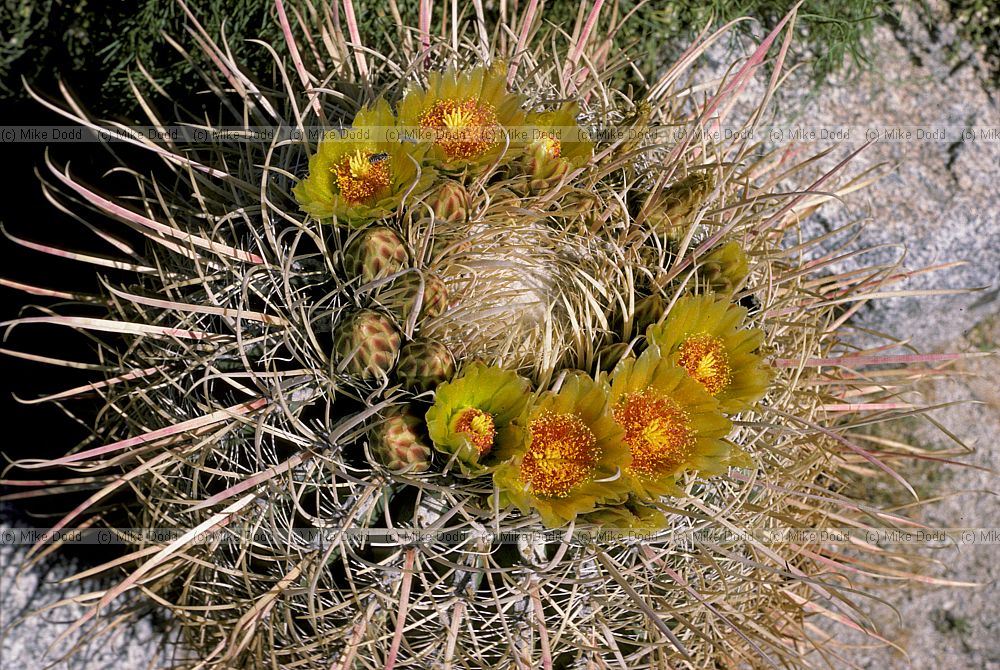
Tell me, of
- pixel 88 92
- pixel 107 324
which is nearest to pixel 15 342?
pixel 88 92

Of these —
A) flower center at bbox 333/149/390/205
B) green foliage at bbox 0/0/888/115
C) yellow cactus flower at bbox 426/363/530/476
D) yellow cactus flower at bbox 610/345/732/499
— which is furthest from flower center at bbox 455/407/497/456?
green foliage at bbox 0/0/888/115

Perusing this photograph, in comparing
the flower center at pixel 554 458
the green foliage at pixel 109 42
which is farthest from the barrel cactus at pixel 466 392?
the green foliage at pixel 109 42

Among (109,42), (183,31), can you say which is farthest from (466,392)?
(109,42)

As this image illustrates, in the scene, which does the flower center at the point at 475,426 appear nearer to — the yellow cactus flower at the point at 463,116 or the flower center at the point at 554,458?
the flower center at the point at 554,458

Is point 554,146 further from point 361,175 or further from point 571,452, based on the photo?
point 571,452

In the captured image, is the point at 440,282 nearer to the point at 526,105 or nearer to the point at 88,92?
the point at 526,105

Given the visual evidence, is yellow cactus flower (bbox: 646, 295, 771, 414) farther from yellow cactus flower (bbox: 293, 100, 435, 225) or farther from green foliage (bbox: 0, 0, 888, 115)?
green foliage (bbox: 0, 0, 888, 115)
